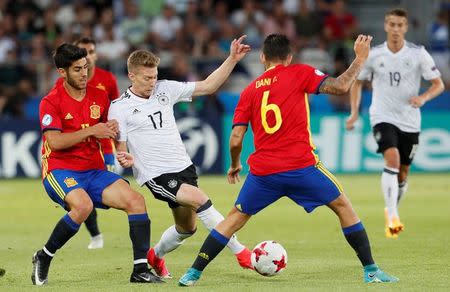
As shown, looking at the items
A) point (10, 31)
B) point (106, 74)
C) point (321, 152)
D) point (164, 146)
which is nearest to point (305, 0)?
point (321, 152)

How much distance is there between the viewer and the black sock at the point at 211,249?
8.97 metres

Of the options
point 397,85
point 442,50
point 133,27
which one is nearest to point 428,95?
point 397,85

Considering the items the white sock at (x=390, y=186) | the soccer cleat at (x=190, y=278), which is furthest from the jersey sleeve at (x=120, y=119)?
the white sock at (x=390, y=186)

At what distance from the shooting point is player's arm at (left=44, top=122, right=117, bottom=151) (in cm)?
930

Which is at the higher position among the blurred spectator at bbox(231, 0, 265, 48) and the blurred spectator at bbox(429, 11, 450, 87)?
the blurred spectator at bbox(231, 0, 265, 48)

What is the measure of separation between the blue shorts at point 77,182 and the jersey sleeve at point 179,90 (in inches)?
34.2

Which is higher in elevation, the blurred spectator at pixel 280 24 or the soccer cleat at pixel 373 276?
the soccer cleat at pixel 373 276

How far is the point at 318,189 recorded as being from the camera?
885cm

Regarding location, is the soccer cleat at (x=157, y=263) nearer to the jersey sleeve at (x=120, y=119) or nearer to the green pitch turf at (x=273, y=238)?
the green pitch turf at (x=273, y=238)

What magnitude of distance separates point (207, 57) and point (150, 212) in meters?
7.76

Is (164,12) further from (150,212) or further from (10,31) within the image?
(150,212)

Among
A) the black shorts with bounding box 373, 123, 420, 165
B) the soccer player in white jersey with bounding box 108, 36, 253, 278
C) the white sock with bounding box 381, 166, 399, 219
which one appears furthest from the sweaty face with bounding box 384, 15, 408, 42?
the soccer player in white jersey with bounding box 108, 36, 253, 278

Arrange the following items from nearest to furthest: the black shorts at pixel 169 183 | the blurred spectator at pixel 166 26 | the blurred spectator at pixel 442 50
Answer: the black shorts at pixel 169 183 → the blurred spectator at pixel 442 50 → the blurred spectator at pixel 166 26

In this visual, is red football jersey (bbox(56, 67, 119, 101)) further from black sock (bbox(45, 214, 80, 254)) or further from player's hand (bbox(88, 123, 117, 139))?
black sock (bbox(45, 214, 80, 254))
